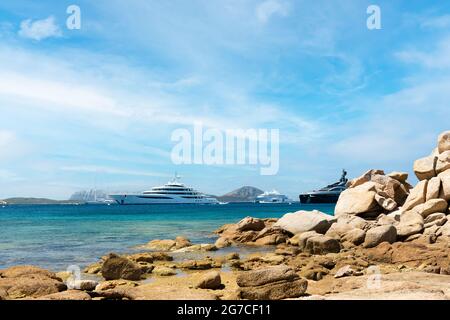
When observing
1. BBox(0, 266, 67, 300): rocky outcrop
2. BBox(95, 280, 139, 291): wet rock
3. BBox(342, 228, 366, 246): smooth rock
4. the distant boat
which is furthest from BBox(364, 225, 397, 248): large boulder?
the distant boat

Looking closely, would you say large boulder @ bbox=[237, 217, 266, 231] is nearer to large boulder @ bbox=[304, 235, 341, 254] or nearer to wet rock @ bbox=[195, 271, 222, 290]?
large boulder @ bbox=[304, 235, 341, 254]

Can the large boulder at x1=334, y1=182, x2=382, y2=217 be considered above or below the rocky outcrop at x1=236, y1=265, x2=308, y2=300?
above

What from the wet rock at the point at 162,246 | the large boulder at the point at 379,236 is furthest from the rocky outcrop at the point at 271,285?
the wet rock at the point at 162,246

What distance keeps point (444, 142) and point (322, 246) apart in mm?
14646

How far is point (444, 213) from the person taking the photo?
83.0 ft

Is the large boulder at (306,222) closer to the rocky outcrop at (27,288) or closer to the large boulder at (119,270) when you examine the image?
the large boulder at (119,270)

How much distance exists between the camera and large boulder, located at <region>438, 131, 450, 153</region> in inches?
1173

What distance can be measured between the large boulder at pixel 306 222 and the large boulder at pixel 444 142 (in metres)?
9.37

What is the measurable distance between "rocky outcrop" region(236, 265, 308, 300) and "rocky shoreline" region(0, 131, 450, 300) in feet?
0.08

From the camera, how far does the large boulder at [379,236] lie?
2066 centimetres

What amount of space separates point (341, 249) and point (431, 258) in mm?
4375

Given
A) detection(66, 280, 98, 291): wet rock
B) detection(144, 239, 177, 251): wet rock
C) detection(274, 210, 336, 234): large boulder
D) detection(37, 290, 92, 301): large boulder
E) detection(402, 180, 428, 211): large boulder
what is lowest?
detection(144, 239, 177, 251): wet rock

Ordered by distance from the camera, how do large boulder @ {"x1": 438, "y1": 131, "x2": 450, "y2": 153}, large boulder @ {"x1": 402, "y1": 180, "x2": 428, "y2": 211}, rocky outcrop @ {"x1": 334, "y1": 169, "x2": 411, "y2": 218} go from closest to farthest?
large boulder @ {"x1": 402, "y1": 180, "x2": 428, "y2": 211} < rocky outcrop @ {"x1": 334, "y1": 169, "x2": 411, "y2": 218} < large boulder @ {"x1": 438, "y1": 131, "x2": 450, "y2": 153}
